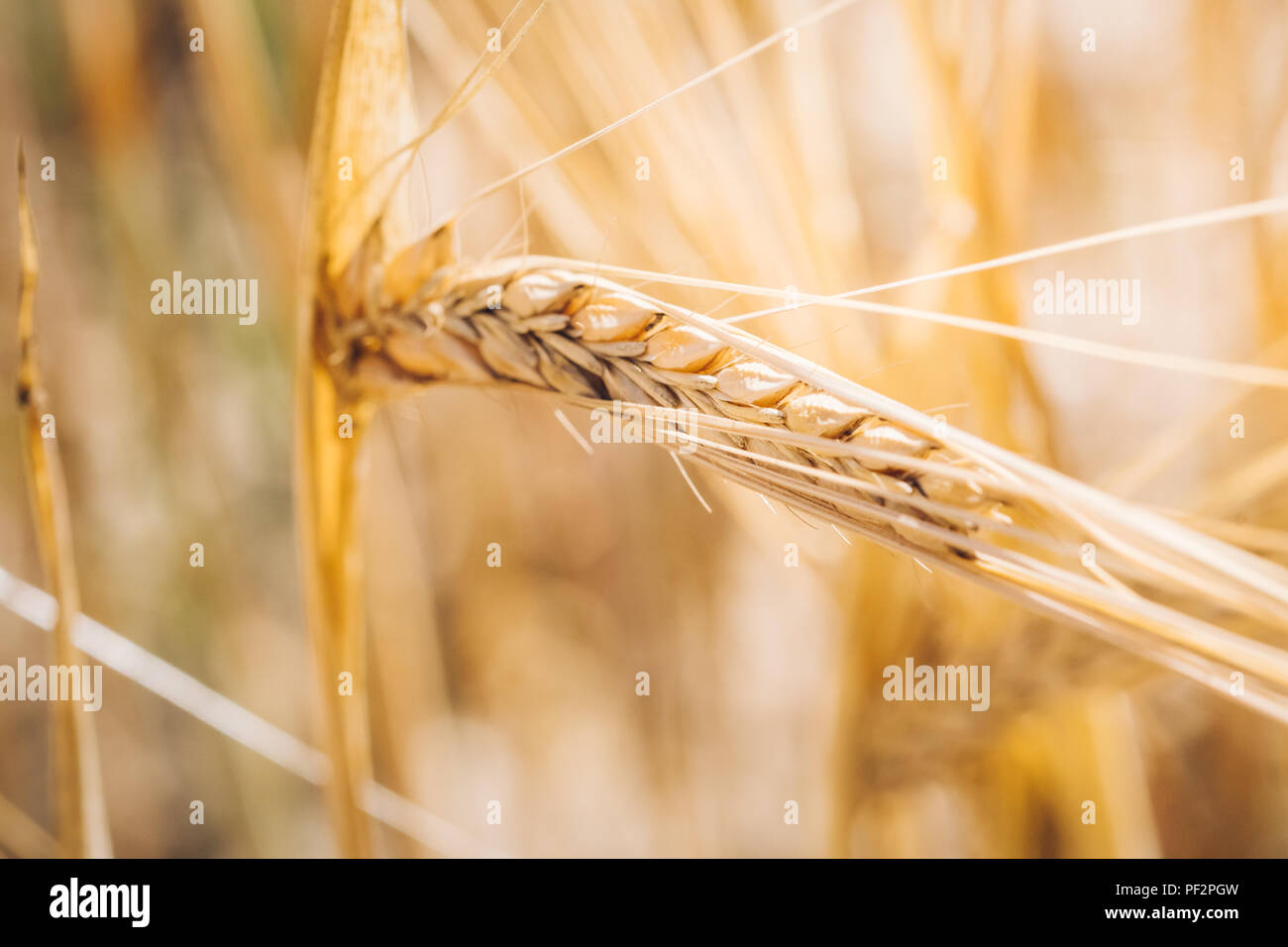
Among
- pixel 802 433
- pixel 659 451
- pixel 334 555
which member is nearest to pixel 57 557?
pixel 334 555

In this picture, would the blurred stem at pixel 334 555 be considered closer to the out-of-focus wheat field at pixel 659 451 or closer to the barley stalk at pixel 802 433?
the barley stalk at pixel 802 433

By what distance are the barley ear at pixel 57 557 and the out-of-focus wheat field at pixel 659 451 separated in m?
0.17

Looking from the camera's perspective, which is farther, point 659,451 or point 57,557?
point 659,451

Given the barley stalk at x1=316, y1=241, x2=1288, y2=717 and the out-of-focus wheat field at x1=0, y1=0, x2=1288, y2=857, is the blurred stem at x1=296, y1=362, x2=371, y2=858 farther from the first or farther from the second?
the out-of-focus wheat field at x1=0, y1=0, x2=1288, y2=857

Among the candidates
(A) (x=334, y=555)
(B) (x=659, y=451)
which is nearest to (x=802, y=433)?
(A) (x=334, y=555)

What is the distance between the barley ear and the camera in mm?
289

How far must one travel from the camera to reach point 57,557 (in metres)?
0.30

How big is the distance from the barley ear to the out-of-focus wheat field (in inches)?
6.8

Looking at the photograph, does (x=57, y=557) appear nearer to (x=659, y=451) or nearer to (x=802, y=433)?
(x=802, y=433)

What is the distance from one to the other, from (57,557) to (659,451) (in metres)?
0.47

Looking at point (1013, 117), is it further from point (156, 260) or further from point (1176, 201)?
point (156, 260)

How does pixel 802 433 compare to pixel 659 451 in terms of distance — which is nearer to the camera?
pixel 802 433

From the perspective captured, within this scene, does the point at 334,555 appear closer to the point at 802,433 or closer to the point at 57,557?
the point at 57,557
